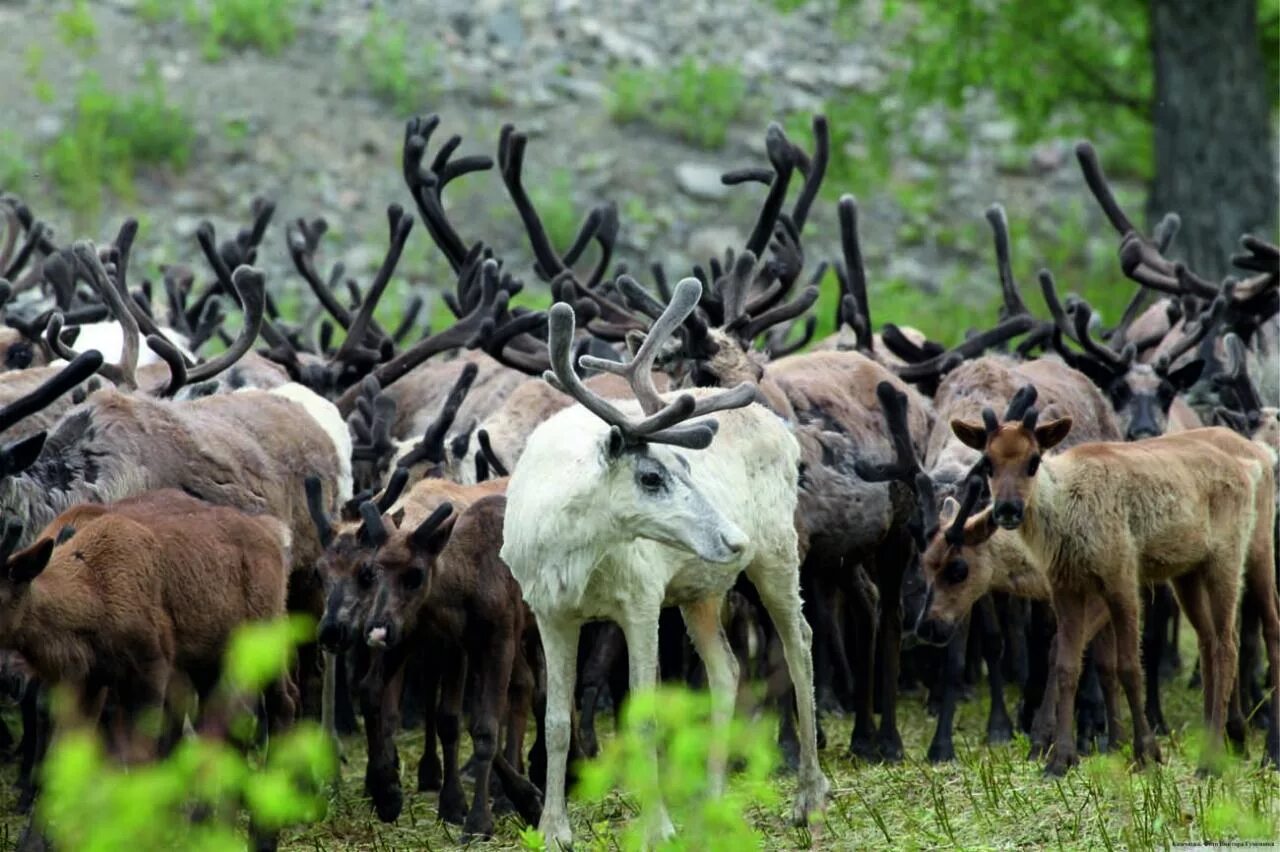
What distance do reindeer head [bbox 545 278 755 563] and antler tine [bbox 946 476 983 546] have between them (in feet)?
6.26

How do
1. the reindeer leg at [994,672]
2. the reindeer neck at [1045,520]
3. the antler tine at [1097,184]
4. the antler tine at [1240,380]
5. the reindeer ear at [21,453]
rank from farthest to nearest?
the antler tine at [1097,184]
the antler tine at [1240,380]
the reindeer leg at [994,672]
the reindeer neck at [1045,520]
the reindeer ear at [21,453]

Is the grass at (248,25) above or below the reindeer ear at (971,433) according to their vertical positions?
below

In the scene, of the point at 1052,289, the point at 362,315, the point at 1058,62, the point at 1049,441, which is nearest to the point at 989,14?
the point at 1058,62

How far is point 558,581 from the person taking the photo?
295 inches

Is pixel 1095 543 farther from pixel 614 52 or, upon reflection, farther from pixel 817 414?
pixel 614 52

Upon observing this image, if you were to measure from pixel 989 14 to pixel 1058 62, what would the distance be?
0.82 m

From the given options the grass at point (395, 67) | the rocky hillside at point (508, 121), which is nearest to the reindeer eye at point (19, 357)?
the rocky hillside at point (508, 121)

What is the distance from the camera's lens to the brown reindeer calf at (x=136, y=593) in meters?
7.29

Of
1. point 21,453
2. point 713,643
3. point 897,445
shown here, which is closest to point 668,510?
point 713,643

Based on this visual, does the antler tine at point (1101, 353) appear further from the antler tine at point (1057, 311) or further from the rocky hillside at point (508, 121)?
the rocky hillside at point (508, 121)

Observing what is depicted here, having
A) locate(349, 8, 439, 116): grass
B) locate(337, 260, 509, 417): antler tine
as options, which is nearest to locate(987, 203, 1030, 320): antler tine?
locate(337, 260, 509, 417): antler tine

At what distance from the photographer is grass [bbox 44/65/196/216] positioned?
22766 millimetres

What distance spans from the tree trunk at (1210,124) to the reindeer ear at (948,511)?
35.3ft

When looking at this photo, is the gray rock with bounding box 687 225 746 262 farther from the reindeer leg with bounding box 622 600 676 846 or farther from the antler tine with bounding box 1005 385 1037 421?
the reindeer leg with bounding box 622 600 676 846
